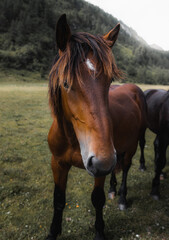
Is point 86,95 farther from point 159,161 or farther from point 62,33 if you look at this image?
point 159,161

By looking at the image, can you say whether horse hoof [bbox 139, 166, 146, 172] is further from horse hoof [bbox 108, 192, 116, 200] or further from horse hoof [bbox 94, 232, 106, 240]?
horse hoof [bbox 94, 232, 106, 240]

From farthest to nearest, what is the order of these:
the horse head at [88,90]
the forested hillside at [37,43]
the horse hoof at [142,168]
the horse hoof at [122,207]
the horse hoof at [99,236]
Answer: the forested hillside at [37,43] < the horse hoof at [142,168] < the horse hoof at [122,207] < the horse hoof at [99,236] < the horse head at [88,90]

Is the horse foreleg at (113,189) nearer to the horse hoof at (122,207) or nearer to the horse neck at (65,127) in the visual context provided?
the horse hoof at (122,207)

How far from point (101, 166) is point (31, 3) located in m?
159

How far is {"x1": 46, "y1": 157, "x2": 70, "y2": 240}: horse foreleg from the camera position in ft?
8.40

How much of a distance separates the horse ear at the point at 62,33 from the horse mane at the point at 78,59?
56 mm

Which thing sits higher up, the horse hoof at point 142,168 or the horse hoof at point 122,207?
the horse hoof at point 122,207

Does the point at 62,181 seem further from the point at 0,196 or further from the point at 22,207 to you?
the point at 0,196

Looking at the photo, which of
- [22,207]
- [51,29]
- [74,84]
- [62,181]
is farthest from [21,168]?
[51,29]

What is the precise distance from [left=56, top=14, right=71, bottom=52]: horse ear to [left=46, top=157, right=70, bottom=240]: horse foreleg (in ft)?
5.61

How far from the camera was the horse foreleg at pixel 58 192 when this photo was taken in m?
2.56

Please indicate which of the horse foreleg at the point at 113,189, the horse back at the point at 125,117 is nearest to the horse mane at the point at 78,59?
the horse back at the point at 125,117

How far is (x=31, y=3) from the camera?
12481 centimetres

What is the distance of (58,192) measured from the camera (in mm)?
2705
